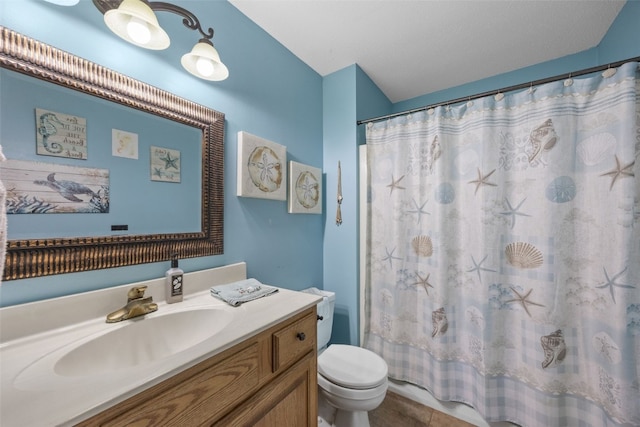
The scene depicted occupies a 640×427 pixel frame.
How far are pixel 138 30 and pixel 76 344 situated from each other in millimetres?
991

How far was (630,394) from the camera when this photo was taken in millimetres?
1052

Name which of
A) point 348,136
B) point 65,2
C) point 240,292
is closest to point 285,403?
point 240,292

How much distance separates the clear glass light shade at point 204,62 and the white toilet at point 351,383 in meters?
1.18

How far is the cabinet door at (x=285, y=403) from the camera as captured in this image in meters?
0.72

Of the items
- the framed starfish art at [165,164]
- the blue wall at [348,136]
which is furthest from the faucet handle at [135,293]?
the blue wall at [348,136]

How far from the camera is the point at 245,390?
72 centimetres

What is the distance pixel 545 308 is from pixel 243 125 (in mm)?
1875

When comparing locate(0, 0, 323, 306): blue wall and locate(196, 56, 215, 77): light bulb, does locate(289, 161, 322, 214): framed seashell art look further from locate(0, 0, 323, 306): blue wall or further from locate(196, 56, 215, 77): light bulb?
locate(196, 56, 215, 77): light bulb

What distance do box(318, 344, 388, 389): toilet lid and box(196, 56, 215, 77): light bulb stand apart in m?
1.55

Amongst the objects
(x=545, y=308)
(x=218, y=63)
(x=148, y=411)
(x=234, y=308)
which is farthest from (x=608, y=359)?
(x=218, y=63)

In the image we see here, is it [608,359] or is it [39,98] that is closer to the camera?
[39,98]

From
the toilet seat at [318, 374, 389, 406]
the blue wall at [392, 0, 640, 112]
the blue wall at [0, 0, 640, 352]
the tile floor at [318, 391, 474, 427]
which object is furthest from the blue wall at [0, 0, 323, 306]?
the blue wall at [392, 0, 640, 112]

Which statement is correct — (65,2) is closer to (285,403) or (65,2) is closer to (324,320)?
(285,403)

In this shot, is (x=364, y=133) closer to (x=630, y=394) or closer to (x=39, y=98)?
(x=39, y=98)
